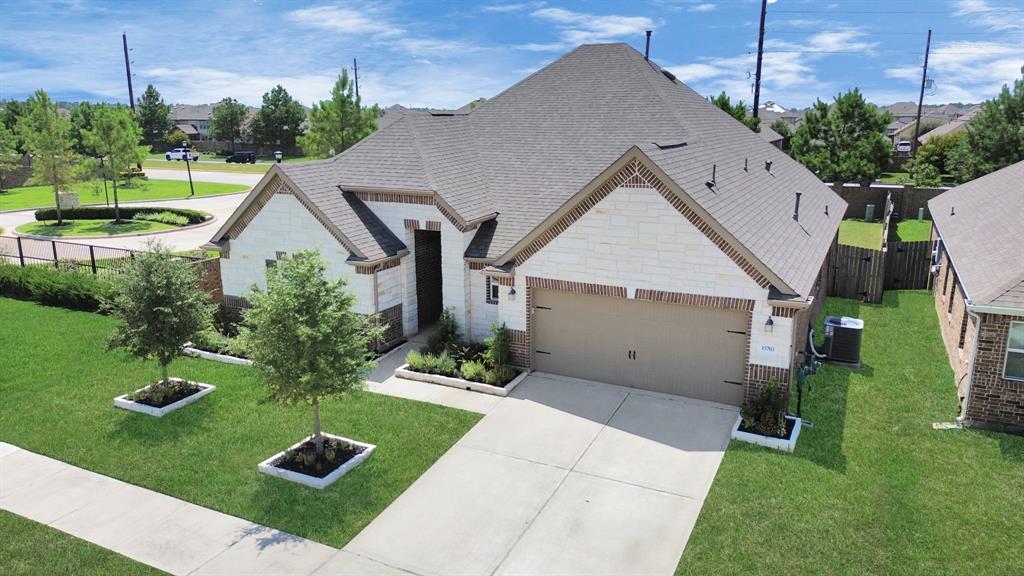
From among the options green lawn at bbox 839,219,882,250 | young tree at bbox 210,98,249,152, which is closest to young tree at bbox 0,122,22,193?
young tree at bbox 210,98,249,152

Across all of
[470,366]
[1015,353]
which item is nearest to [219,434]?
[470,366]

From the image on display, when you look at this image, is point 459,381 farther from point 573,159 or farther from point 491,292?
point 573,159

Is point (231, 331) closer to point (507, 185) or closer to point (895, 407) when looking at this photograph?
point (507, 185)

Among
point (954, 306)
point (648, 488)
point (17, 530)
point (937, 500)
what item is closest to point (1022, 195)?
point (954, 306)

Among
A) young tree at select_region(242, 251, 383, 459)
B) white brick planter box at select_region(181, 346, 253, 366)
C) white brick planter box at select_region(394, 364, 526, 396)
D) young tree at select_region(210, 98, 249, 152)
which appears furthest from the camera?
young tree at select_region(210, 98, 249, 152)

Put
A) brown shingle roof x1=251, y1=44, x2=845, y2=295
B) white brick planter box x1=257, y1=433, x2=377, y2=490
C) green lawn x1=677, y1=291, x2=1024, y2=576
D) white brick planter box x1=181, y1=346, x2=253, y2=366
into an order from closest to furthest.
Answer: green lawn x1=677, y1=291, x2=1024, y2=576 → white brick planter box x1=257, y1=433, x2=377, y2=490 → brown shingle roof x1=251, y1=44, x2=845, y2=295 → white brick planter box x1=181, y1=346, x2=253, y2=366

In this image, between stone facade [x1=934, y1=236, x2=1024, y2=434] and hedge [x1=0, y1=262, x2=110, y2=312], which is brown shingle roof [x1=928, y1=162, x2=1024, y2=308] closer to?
stone facade [x1=934, y1=236, x2=1024, y2=434]
